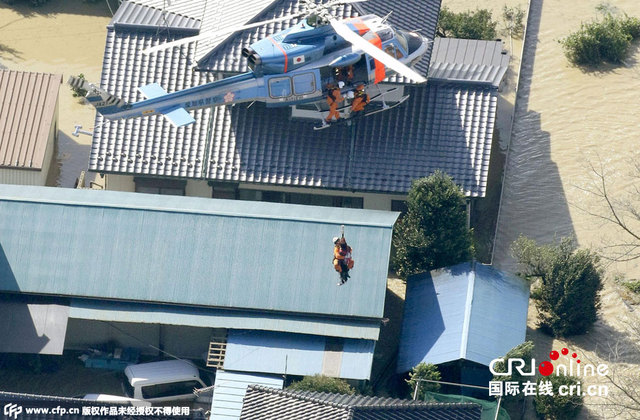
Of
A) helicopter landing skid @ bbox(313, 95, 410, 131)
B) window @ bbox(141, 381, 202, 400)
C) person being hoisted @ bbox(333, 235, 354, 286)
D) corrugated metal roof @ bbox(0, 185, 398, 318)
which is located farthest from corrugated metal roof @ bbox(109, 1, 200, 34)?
window @ bbox(141, 381, 202, 400)

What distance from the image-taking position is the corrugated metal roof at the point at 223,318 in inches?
1932

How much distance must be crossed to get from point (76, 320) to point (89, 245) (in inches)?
111

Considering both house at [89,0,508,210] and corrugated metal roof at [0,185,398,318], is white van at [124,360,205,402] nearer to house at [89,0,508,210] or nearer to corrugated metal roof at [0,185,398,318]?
corrugated metal roof at [0,185,398,318]

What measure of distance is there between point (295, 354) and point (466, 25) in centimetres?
2233

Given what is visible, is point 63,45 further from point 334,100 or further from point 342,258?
point 342,258

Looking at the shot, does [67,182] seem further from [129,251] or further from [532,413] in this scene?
[532,413]

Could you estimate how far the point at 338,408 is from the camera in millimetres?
43875

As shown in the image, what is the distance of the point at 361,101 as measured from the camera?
54125 mm

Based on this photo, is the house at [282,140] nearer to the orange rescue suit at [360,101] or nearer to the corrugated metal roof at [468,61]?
the corrugated metal roof at [468,61]

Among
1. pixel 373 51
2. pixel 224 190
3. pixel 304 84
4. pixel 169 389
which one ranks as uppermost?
pixel 373 51

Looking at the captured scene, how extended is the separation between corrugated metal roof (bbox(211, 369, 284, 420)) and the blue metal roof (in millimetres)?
273

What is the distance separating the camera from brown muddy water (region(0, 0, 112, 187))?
6278 centimetres

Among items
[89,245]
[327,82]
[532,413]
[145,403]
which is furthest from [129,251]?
[532,413]

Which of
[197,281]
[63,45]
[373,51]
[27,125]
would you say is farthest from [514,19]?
[197,281]
